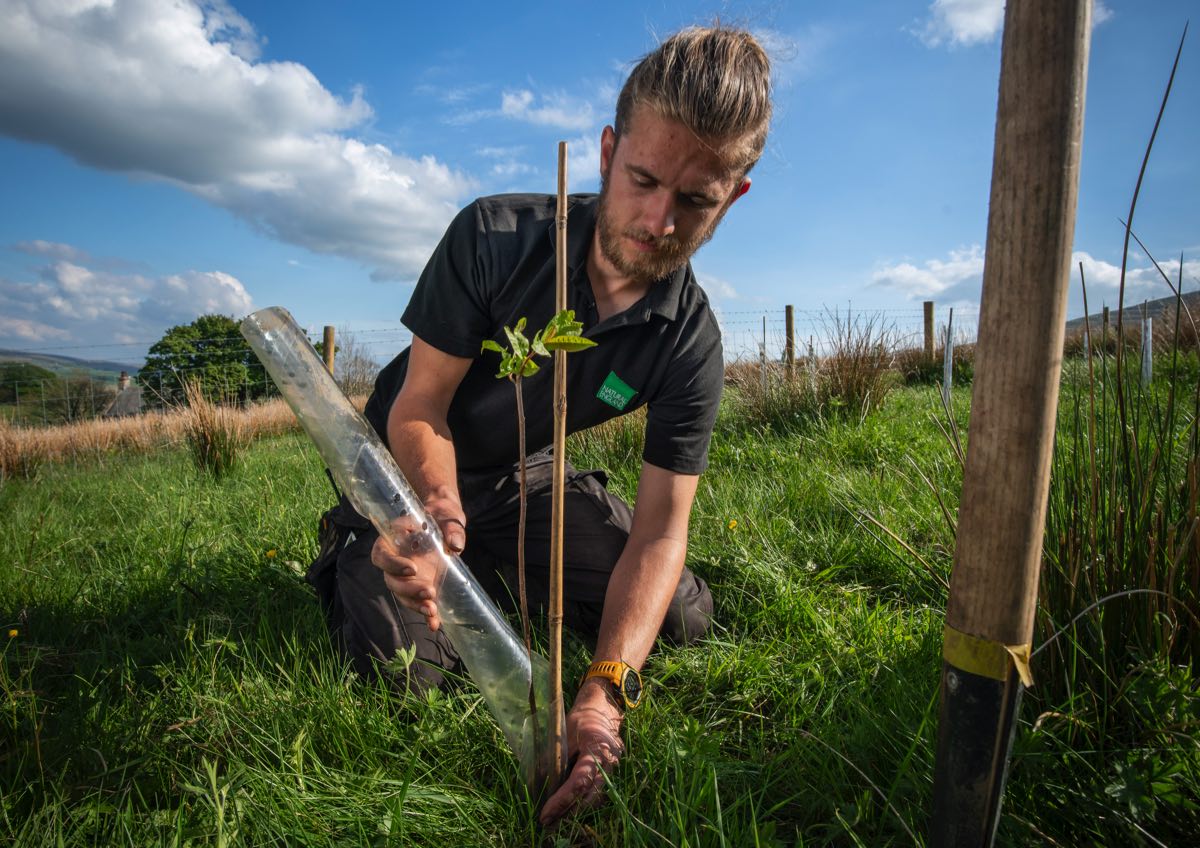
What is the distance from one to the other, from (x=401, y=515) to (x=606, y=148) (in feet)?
5.07

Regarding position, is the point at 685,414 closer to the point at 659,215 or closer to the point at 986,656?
the point at 659,215

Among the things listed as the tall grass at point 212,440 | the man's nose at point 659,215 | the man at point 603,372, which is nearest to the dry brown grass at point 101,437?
the tall grass at point 212,440

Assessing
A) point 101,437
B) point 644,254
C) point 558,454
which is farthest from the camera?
point 101,437

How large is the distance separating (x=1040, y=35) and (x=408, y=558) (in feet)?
4.32

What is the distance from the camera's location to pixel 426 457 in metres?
2.07

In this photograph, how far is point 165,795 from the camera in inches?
60.7

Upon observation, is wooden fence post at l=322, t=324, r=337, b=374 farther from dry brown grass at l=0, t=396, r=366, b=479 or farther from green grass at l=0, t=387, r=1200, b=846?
green grass at l=0, t=387, r=1200, b=846

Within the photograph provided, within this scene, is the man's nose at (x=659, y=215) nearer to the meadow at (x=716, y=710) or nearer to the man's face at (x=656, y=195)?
the man's face at (x=656, y=195)

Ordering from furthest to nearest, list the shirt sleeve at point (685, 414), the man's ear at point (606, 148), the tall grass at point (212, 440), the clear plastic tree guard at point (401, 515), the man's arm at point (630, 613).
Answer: the tall grass at point (212, 440) → the shirt sleeve at point (685, 414) → the man's ear at point (606, 148) → the man's arm at point (630, 613) → the clear plastic tree guard at point (401, 515)

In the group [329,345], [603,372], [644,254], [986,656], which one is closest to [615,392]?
[603,372]

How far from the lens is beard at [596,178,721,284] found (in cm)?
217

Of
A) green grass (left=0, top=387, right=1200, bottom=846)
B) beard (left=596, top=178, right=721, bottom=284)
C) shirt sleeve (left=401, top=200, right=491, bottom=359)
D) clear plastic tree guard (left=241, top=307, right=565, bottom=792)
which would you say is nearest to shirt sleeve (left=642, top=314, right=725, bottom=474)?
beard (left=596, top=178, right=721, bottom=284)

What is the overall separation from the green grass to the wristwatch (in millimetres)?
52

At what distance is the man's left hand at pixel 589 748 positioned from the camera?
1.42m
